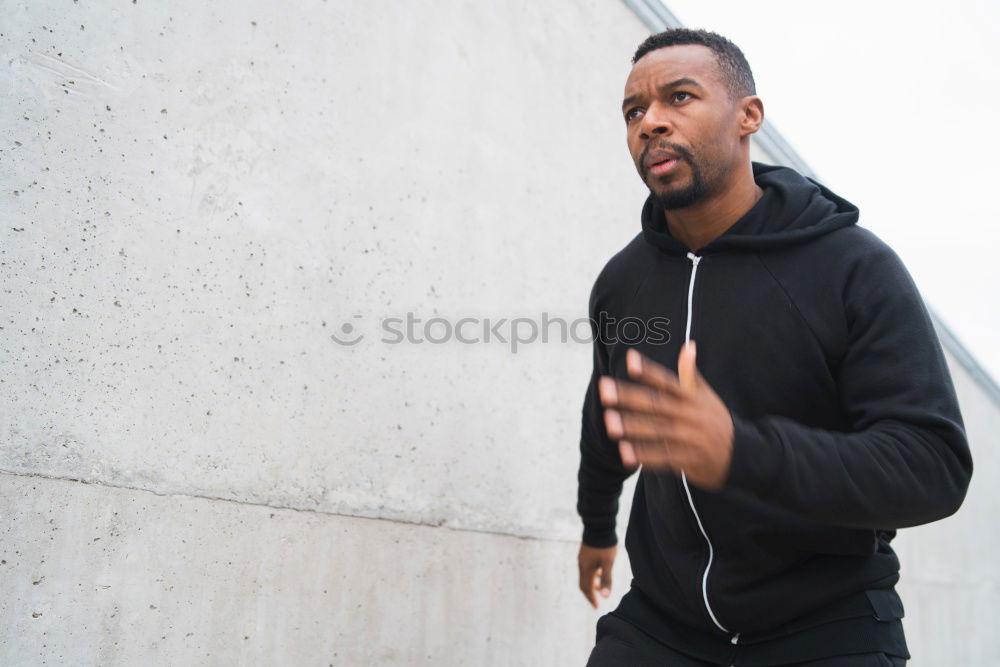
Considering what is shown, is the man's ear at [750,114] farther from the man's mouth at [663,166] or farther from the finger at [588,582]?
the finger at [588,582]

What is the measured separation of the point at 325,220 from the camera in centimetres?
236

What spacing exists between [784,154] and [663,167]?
3.54 meters

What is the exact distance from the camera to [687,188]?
196 cm

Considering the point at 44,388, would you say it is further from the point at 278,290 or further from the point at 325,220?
the point at 325,220

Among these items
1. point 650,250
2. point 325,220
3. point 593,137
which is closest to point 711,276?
point 650,250

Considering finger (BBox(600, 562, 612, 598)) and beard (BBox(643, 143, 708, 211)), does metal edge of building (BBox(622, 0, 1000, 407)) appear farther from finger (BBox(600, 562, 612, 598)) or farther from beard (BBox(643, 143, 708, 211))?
finger (BBox(600, 562, 612, 598))

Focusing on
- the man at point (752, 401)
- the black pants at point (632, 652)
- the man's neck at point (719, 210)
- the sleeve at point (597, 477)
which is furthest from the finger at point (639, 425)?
the sleeve at point (597, 477)

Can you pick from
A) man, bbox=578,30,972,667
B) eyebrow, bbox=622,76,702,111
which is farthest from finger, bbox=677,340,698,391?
eyebrow, bbox=622,76,702,111

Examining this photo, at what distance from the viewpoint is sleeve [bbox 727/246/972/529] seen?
1383 millimetres

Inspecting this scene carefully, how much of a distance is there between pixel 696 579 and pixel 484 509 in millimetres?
1023

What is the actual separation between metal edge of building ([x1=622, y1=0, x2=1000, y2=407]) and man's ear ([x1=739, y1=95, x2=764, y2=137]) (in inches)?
51.5

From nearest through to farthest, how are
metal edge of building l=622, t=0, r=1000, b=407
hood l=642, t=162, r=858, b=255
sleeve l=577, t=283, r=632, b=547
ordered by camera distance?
hood l=642, t=162, r=858, b=255
sleeve l=577, t=283, r=632, b=547
metal edge of building l=622, t=0, r=1000, b=407

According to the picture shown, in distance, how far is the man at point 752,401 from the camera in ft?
4.57

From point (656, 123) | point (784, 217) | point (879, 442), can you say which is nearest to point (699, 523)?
point (879, 442)
